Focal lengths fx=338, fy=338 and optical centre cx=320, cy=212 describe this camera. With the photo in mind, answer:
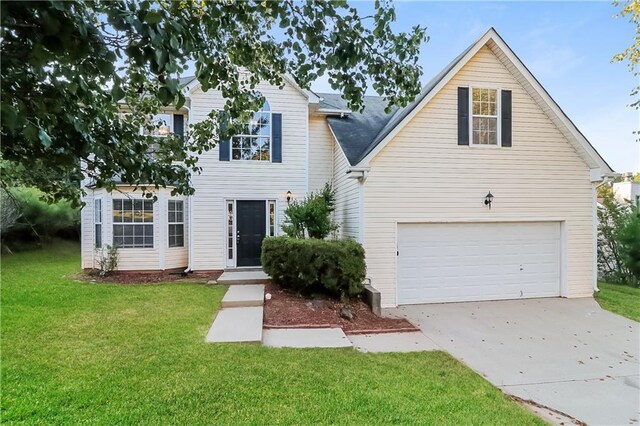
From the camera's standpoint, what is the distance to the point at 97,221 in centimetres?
1148

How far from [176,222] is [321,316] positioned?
23.3ft

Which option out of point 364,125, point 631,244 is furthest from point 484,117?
point 631,244

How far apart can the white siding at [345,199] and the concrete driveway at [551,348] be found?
2.39m

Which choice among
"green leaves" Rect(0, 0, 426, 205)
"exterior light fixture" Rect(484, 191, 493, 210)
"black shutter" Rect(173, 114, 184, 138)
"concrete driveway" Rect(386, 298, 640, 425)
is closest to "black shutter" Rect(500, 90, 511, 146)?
"exterior light fixture" Rect(484, 191, 493, 210)

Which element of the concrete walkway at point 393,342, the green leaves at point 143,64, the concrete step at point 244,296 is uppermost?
the green leaves at point 143,64

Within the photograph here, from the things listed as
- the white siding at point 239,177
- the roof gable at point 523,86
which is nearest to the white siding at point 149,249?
the white siding at point 239,177

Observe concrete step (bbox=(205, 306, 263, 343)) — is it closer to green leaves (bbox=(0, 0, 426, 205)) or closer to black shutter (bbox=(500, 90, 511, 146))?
green leaves (bbox=(0, 0, 426, 205))

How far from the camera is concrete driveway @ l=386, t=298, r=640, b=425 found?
13.0ft

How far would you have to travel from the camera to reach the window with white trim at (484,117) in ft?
27.8

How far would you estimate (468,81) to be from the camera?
Answer: 329 inches

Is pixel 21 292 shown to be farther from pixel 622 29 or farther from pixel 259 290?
pixel 622 29

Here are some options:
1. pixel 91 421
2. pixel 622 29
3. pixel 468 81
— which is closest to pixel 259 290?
pixel 91 421

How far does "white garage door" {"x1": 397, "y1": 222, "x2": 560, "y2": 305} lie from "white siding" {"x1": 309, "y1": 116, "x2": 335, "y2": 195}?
171 inches

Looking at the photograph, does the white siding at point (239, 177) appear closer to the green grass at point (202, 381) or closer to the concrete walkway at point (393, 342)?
the green grass at point (202, 381)
